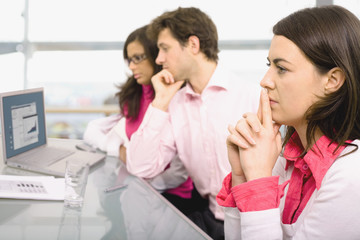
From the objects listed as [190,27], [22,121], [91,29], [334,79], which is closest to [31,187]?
[22,121]

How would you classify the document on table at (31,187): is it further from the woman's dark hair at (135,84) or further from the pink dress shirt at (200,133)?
the woman's dark hair at (135,84)

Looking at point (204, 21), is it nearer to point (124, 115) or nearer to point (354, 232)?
point (124, 115)

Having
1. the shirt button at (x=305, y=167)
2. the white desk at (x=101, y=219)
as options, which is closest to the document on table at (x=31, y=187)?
the white desk at (x=101, y=219)

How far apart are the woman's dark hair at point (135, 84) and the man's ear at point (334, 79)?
4.32 feet

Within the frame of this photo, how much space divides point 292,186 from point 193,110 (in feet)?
2.66

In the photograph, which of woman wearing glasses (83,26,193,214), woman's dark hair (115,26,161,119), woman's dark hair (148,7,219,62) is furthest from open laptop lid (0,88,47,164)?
woman's dark hair (148,7,219,62)

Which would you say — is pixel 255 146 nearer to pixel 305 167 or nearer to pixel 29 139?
pixel 305 167

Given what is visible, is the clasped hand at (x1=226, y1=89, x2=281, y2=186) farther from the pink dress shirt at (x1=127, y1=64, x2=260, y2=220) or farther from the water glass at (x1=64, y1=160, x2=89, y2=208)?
the pink dress shirt at (x1=127, y1=64, x2=260, y2=220)

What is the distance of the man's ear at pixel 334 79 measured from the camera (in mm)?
959

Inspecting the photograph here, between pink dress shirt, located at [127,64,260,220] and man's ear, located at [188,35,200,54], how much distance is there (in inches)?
6.6

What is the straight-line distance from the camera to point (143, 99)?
2.30 meters

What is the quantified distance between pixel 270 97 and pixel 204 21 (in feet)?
3.36

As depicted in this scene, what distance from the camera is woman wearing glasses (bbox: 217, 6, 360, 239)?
887 millimetres

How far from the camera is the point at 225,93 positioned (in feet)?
5.91
